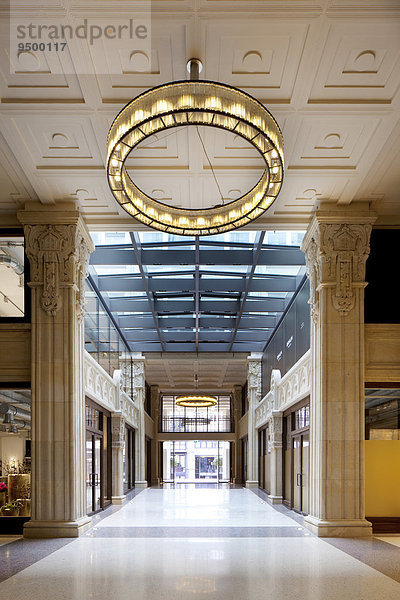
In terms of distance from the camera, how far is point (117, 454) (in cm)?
1712

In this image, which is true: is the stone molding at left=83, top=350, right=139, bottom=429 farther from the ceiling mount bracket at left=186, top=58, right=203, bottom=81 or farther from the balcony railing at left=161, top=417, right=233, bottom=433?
the balcony railing at left=161, top=417, right=233, bottom=433

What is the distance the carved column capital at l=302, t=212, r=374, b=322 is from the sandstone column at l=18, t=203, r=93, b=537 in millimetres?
4305

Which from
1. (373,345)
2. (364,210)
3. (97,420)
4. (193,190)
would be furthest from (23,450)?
(364,210)

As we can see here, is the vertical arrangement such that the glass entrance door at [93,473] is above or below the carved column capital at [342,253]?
below

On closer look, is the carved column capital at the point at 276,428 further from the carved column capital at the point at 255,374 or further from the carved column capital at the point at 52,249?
the carved column capital at the point at 52,249

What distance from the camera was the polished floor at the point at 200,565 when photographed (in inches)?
243

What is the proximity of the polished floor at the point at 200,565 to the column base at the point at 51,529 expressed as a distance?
0.23 metres

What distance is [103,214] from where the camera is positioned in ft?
37.2

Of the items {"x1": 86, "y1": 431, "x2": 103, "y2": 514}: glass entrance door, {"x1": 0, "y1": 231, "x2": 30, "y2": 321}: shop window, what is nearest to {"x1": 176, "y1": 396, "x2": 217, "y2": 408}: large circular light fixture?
{"x1": 86, "y1": 431, "x2": 103, "y2": 514}: glass entrance door

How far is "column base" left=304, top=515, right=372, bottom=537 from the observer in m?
10.0

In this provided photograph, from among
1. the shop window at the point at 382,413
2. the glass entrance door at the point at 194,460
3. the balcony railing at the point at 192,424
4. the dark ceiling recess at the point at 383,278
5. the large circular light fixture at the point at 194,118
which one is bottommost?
the glass entrance door at the point at 194,460

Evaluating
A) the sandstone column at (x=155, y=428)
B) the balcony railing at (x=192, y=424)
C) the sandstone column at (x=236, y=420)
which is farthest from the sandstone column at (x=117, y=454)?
the balcony railing at (x=192, y=424)

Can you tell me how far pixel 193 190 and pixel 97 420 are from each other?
695 cm

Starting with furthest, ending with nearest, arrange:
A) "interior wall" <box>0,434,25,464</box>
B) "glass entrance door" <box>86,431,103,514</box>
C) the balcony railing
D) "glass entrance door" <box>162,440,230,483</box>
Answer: "glass entrance door" <box>162,440,230,483</box>, the balcony railing, "glass entrance door" <box>86,431,103,514</box>, "interior wall" <box>0,434,25,464</box>
